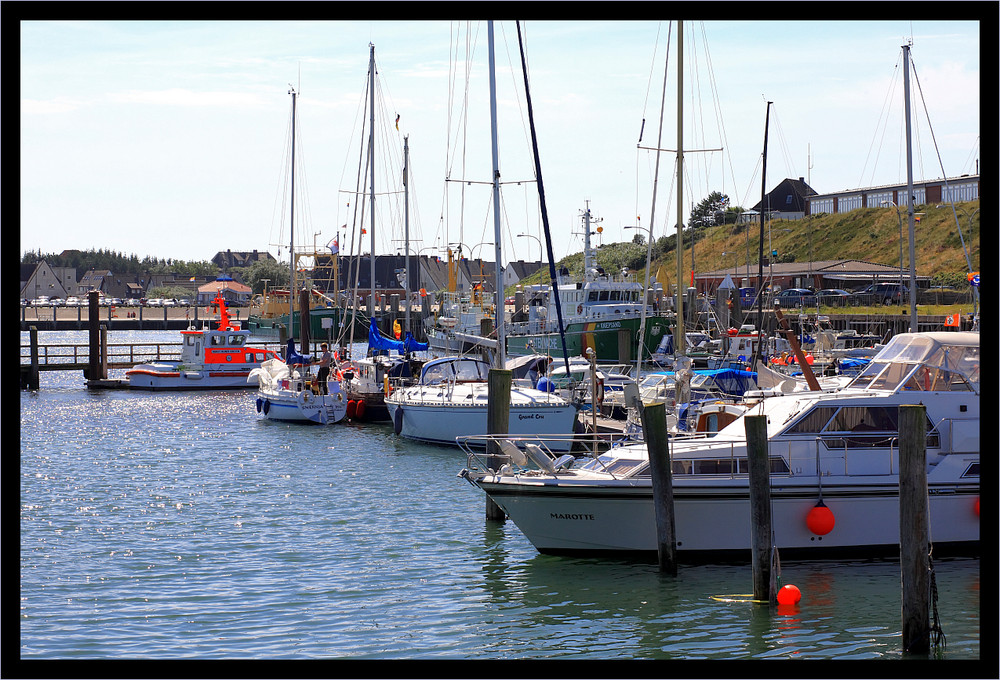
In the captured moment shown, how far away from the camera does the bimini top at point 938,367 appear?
49.9ft

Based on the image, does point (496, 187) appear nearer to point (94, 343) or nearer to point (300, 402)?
point (300, 402)

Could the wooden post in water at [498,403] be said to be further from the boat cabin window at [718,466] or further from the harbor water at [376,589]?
the boat cabin window at [718,466]

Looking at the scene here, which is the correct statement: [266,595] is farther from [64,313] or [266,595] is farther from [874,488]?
[64,313]

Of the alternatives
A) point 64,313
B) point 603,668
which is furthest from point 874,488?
point 64,313

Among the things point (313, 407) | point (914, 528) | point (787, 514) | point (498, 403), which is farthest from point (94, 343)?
point (914, 528)

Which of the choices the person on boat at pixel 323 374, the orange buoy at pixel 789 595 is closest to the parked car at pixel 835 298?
the person on boat at pixel 323 374

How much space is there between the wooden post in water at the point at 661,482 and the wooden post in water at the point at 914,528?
3333 millimetres

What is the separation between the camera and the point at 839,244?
95.3 meters

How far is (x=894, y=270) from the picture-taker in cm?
7656

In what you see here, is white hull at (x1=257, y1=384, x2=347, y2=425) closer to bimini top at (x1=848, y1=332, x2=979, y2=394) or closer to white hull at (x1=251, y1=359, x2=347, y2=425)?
white hull at (x1=251, y1=359, x2=347, y2=425)

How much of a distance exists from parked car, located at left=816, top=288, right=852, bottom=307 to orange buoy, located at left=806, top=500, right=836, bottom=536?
54.7 meters

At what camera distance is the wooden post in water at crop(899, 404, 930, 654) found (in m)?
10.4
